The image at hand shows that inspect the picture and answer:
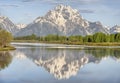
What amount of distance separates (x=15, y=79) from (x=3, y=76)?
2.29m

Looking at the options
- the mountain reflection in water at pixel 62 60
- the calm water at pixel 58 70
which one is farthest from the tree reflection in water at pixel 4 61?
the mountain reflection in water at pixel 62 60

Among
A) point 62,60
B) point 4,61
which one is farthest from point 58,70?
point 62,60

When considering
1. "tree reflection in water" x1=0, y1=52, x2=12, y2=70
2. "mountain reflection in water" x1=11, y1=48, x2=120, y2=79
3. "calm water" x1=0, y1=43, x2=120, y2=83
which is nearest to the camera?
"calm water" x1=0, y1=43, x2=120, y2=83

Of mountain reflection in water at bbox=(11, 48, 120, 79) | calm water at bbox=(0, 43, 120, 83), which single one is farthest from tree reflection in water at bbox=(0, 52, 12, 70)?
mountain reflection in water at bbox=(11, 48, 120, 79)

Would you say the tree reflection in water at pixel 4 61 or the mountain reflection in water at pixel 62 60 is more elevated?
the tree reflection in water at pixel 4 61

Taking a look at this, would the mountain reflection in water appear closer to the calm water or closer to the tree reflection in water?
the calm water

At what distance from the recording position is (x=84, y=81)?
2980 cm

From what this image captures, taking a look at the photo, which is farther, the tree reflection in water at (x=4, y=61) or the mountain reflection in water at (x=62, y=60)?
the tree reflection in water at (x=4, y=61)

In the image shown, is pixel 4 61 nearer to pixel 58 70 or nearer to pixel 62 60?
pixel 62 60

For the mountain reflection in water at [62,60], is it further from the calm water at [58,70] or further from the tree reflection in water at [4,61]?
the tree reflection in water at [4,61]

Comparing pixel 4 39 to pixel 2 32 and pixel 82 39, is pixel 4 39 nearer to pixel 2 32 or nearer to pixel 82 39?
pixel 2 32

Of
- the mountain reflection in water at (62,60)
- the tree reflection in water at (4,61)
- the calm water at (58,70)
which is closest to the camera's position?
the calm water at (58,70)

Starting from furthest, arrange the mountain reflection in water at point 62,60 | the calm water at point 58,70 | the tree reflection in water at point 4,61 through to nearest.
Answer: the tree reflection in water at point 4,61
the mountain reflection in water at point 62,60
the calm water at point 58,70

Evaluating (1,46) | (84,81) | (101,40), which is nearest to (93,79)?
(84,81)
